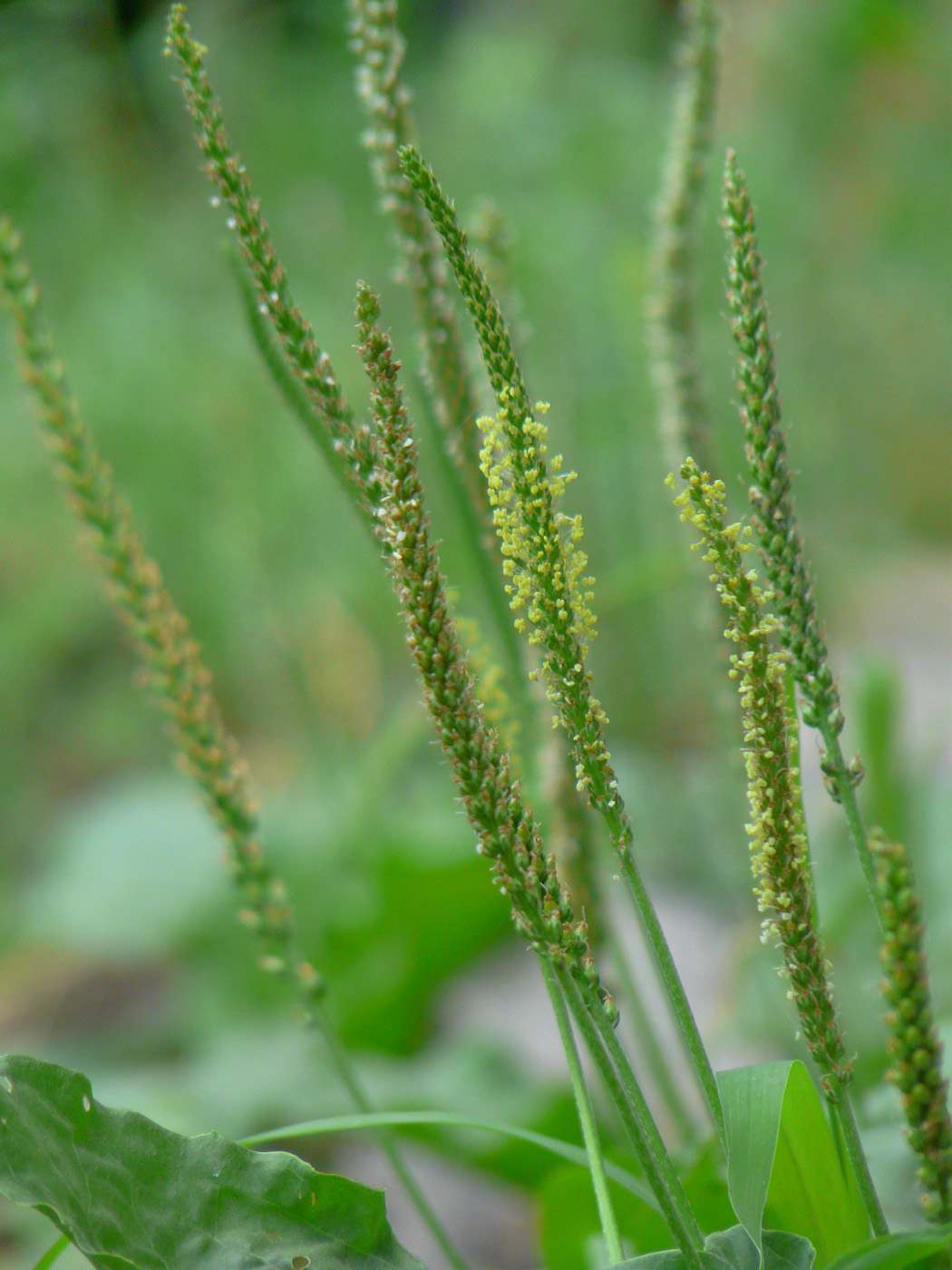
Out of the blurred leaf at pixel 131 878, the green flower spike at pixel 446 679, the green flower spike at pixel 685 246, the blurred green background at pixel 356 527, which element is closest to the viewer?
the green flower spike at pixel 446 679

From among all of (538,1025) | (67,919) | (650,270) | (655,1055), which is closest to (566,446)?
(538,1025)

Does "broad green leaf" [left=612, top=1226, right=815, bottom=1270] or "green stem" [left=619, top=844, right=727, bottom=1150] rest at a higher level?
"green stem" [left=619, top=844, right=727, bottom=1150]

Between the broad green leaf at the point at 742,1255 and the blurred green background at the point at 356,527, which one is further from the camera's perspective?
the blurred green background at the point at 356,527

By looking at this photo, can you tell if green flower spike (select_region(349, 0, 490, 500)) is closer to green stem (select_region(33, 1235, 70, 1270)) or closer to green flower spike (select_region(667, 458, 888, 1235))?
green flower spike (select_region(667, 458, 888, 1235))

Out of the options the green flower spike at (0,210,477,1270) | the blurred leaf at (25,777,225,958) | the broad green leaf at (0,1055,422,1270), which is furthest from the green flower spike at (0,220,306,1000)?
the blurred leaf at (25,777,225,958)

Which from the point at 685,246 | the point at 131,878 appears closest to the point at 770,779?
the point at 685,246


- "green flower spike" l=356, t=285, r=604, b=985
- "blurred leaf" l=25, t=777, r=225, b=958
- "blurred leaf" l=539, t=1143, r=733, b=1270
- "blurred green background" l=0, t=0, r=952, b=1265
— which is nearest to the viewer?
"green flower spike" l=356, t=285, r=604, b=985

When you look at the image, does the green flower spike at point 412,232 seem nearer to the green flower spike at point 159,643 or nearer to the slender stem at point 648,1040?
the green flower spike at point 159,643

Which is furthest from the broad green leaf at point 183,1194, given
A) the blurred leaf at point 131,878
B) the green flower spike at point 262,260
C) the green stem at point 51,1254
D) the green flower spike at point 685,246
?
the blurred leaf at point 131,878
